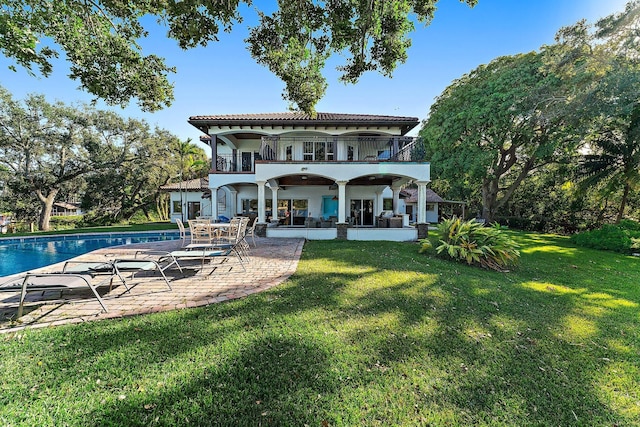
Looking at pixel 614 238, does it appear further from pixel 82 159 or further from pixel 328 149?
pixel 82 159

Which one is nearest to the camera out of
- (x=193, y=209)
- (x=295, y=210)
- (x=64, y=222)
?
(x=295, y=210)

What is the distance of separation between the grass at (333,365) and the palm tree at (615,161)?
1805 cm

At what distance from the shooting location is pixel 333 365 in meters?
3.07

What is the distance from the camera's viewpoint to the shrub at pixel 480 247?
8.78 meters

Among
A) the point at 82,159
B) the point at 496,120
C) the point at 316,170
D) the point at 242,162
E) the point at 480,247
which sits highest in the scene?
the point at 496,120

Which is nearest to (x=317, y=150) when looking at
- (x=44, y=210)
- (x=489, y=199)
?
(x=489, y=199)

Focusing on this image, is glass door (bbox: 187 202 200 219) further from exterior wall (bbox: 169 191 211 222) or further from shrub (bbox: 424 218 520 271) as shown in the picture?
shrub (bbox: 424 218 520 271)

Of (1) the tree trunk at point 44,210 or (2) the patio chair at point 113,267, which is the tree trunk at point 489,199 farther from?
(1) the tree trunk at point 44,210

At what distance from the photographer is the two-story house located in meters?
14.1

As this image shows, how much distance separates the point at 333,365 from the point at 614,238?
2006 cm

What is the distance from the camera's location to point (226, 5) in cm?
666

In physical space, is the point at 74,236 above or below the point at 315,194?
below

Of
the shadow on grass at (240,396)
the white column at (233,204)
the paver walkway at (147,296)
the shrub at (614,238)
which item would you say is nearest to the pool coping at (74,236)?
the white column at (233,204)

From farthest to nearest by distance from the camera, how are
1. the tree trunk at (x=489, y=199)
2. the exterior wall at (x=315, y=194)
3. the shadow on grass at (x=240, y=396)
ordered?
1. the tree trunk at (x=489, y=199)
2. the exterior wall at (x=315, y=194)
3. the shadow on grass at (x=240, y=396)
